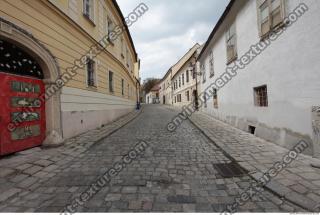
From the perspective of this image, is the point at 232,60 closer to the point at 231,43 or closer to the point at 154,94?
the point at 231,43

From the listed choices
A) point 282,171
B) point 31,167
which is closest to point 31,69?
point 31,167

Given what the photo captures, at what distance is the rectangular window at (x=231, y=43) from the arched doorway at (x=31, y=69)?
7.60m

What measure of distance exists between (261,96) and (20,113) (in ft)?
25.3

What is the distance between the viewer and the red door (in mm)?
4129

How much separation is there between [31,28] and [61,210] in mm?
4835

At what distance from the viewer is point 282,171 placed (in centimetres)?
330

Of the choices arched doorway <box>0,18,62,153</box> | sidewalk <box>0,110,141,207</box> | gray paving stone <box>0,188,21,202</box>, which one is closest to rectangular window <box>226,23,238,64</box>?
sidewalk <box>0,110,141,207</box>

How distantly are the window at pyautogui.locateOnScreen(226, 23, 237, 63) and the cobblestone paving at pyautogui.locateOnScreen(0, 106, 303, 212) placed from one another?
5.54 metres

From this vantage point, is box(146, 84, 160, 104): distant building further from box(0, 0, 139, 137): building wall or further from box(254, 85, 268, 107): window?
box(254, 85, 268, 107): window

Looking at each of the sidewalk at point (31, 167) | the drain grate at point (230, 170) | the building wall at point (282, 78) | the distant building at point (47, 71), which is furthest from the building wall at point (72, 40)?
the building wall at point (282, 78)

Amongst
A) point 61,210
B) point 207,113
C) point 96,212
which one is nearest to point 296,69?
point 96,212

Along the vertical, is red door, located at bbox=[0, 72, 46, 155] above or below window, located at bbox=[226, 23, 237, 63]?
below

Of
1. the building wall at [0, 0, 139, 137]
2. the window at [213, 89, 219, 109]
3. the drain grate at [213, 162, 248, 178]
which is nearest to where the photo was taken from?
the drain grate at [213, 162, 248, 178]

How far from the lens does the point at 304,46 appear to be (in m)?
3.97
